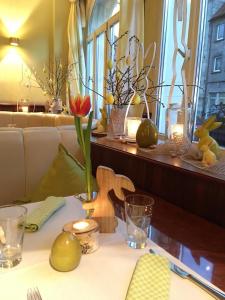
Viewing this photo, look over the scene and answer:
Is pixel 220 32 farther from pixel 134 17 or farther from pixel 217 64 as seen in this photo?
pixel 134 17

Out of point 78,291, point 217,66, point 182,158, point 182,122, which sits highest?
point 217,66

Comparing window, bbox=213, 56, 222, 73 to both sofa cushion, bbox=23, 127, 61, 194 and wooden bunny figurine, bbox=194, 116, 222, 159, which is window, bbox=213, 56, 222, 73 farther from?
sofa cushion, bbox=23, 127, 61, 194

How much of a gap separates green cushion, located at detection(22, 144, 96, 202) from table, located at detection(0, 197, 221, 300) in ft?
1.87

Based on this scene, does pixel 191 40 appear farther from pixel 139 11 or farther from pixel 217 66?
pixel 139 11

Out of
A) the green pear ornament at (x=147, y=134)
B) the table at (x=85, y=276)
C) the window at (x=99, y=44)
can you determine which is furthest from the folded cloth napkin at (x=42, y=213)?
the window at (x=99, y=44)

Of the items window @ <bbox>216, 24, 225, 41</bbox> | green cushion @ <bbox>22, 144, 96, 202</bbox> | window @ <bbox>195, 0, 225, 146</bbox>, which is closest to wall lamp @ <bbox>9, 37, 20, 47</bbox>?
window @ <bbox>195, 0, 225, 146</bbox>

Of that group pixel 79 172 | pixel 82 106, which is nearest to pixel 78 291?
pixel 82 106

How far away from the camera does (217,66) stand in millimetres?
1810

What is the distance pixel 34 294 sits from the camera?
1.70 feet

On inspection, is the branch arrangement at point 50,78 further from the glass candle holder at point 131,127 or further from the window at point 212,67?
the glass candle holder at point 131,127

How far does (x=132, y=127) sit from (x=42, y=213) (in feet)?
2.76

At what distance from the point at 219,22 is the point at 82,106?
1.62m

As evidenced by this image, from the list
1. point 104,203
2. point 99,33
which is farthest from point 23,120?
point 104,203

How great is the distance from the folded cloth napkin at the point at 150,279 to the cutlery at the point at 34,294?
0.18 meters
